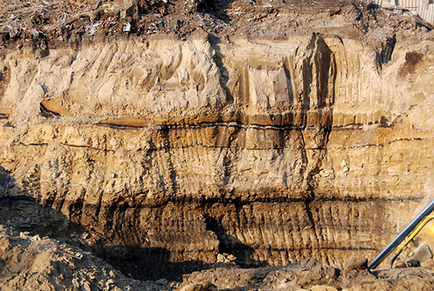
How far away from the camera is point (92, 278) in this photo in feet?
13.8

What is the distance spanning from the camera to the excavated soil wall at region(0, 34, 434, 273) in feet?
18.8

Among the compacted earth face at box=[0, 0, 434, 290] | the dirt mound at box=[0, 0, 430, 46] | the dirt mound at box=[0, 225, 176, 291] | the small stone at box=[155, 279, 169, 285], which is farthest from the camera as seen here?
the dirt mound at box=[0, 0, 430, 46]

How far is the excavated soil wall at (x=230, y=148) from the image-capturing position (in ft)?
18.8

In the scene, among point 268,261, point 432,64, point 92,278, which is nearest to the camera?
point 92,278

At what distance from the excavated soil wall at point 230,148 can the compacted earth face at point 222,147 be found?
18 millimetres

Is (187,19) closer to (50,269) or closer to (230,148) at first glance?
(230,148)

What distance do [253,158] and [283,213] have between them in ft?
2.95

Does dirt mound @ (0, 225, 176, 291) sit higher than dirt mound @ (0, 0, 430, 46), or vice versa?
dirt mound @ (0, 0, 430, 46)

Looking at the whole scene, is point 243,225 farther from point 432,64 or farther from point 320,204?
point 432,64

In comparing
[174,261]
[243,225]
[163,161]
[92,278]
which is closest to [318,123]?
[243,225]

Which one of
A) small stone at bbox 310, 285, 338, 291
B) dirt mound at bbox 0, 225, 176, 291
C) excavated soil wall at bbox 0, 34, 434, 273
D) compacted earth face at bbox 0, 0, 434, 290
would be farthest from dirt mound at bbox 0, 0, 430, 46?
small stone at bbox 310, 285, 338, 291

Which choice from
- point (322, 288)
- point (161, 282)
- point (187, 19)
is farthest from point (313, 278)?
point (187, 19)

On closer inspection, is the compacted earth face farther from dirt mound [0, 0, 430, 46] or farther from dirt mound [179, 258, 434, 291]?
dirt mound [179, 258, 434, 291]

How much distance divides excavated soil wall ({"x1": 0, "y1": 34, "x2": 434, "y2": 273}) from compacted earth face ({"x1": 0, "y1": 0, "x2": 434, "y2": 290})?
2 centimetres
